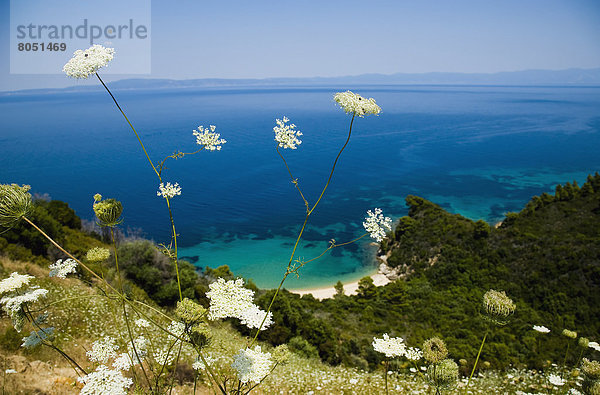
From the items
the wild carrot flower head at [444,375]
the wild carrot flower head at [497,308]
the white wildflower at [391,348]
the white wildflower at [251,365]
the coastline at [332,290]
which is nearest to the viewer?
the white wildflower at [251,365]

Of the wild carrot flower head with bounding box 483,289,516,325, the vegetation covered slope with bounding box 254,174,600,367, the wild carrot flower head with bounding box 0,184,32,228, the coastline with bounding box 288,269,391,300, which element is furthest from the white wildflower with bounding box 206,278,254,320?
the coastline with bounding box 288,269,391,300

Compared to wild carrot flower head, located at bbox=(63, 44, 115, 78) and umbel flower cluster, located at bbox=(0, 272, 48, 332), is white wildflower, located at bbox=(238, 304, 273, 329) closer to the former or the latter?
umbel flower cluster, located at bbox=(0, 272, 48, 332)

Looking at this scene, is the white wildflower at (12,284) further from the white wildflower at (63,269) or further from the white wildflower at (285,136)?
the white wildflower at (285,136)

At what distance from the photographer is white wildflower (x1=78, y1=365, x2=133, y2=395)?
8.89 feet

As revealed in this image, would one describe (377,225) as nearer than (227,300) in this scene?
No

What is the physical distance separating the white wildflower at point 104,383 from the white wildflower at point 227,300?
0.99 m

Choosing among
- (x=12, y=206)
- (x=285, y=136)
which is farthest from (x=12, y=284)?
(x=285, y=136)

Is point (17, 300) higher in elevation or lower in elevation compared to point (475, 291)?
higher

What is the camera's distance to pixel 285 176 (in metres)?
72.5

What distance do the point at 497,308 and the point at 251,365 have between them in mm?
2595

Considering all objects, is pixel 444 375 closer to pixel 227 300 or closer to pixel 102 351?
pixel 227 300

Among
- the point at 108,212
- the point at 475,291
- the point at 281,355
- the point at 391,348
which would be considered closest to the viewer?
the point at 108,212

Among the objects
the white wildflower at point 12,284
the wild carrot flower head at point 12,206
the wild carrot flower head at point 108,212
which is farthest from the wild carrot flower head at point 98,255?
the wild carrot flower head at point 12,206

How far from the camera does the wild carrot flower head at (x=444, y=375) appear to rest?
3.44m
